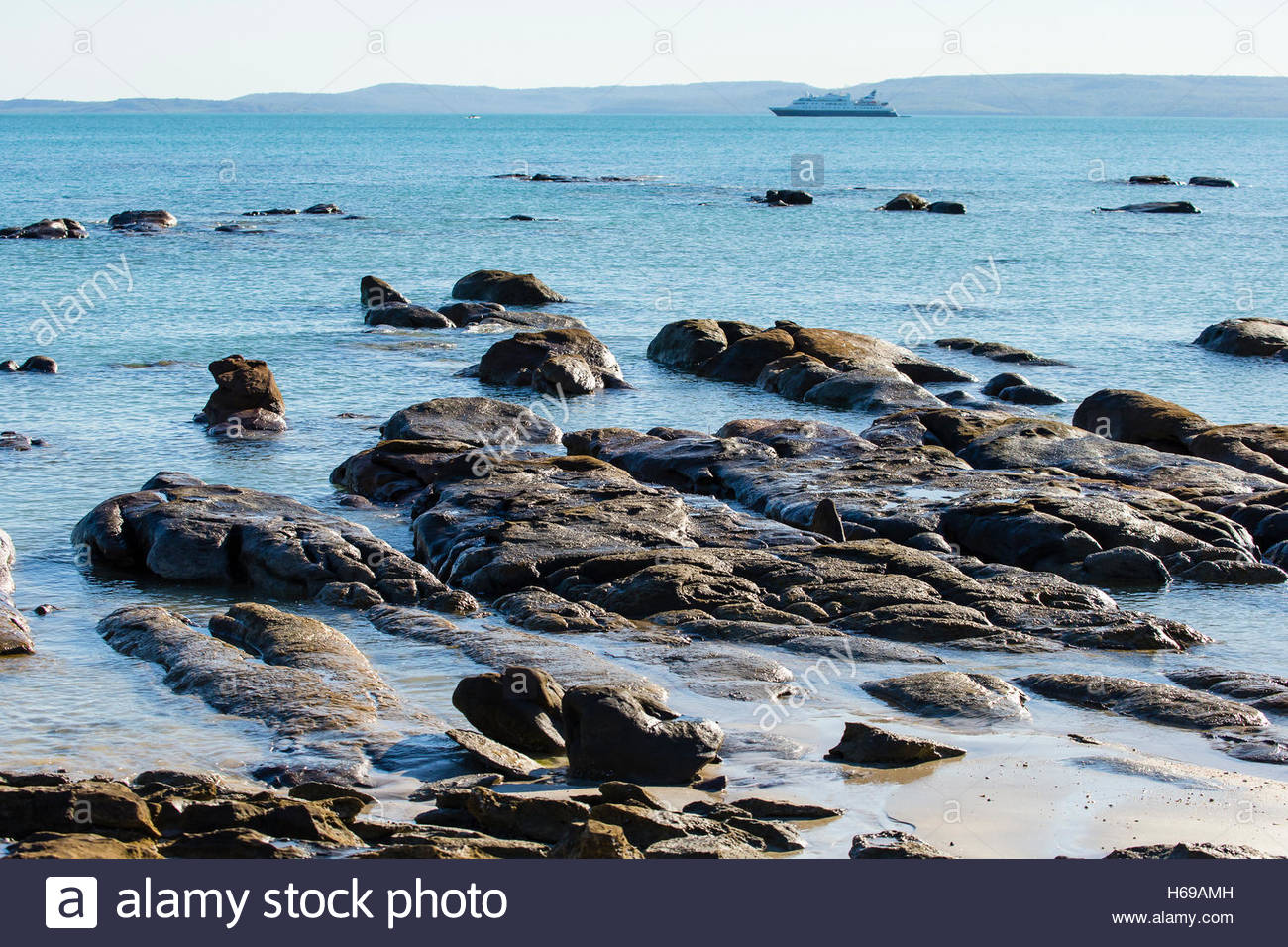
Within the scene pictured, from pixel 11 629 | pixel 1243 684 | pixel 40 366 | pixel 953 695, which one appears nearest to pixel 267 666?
pixel 11 629

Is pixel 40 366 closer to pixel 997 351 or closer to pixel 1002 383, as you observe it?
pixel 1002 383

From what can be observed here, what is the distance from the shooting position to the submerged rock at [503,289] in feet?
151

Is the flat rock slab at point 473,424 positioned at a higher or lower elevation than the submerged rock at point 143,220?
lower

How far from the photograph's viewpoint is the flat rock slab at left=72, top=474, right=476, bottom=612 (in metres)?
17.6

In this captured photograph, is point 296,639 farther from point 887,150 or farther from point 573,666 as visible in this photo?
point 887,150

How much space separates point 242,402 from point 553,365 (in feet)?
23.5

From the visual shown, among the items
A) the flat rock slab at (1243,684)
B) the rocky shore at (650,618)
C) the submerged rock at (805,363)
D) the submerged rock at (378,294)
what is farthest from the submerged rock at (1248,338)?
the flat rock slab at (1243,684)

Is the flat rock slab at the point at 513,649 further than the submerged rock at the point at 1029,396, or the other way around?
the submerged rock at the point at 1029,396

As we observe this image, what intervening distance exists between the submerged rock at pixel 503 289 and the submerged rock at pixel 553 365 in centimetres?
1146

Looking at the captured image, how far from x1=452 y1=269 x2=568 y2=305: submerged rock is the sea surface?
133cm

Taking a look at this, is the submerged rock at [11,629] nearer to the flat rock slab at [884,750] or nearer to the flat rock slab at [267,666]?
the flat rock slab at [267,666]

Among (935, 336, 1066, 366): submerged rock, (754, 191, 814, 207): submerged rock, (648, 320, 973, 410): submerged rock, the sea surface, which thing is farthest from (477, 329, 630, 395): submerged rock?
(754, 191, 814, 207): submerged rock

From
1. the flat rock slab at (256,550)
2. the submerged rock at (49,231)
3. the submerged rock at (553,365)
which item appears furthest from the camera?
the submerged rock at (49,231)

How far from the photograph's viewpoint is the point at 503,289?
151 ft
